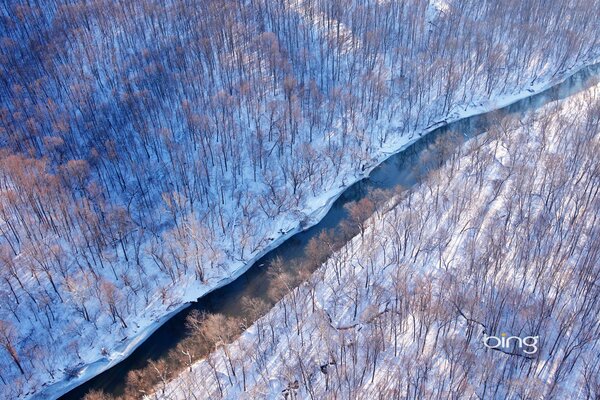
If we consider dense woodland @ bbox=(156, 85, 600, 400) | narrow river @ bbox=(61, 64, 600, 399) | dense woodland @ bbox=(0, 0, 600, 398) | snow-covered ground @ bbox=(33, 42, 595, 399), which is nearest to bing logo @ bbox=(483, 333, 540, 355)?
dense woodland @ bbox=(156, 85, 600, 400)

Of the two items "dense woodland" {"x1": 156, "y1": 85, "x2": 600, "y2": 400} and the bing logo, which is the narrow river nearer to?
"dense woodland" {"x1": 156, "y1": 85, "x2": 600, "y2": 400}

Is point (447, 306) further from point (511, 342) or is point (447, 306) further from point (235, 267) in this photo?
point (235, 267)

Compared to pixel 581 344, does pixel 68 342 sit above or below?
below

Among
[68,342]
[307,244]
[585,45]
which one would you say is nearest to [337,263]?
[307,244]

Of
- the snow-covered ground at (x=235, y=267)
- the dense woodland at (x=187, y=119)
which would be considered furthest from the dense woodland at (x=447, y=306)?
the dense woodland at (x=187, y=119)

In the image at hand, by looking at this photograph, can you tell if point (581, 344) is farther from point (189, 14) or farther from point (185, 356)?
point (189, 14)

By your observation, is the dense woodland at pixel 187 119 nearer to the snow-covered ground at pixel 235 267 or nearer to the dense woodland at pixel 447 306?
the snow-covered ground at pixel 235 267
